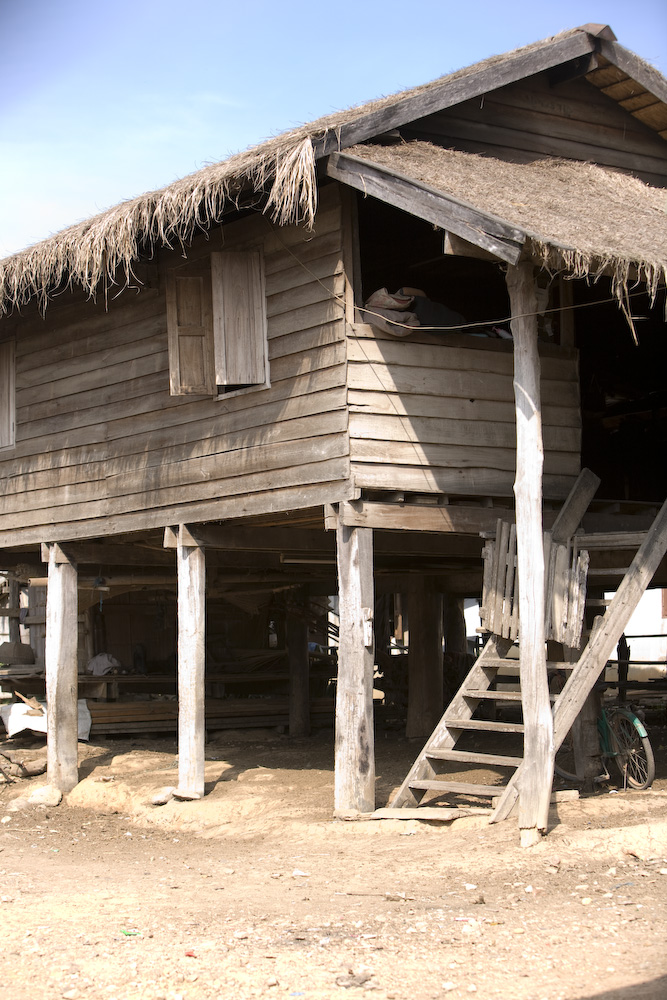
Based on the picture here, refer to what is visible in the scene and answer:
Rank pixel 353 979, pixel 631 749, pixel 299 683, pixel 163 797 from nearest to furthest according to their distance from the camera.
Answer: pixel 353 979 < pixel 631 749 < pixel 163 797 < pixel 299 683

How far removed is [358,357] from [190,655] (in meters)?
3.61

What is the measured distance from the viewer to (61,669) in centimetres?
1197

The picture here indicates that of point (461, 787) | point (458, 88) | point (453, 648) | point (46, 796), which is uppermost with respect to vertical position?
point (458, 88)

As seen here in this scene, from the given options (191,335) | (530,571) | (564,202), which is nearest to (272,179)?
(191,335)

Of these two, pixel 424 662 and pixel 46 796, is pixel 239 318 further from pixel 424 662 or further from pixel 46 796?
pixel 424 662

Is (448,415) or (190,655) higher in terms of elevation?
(448,415)

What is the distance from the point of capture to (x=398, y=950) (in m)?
5.21

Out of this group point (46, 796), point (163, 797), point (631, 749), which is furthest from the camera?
point (46, 796)

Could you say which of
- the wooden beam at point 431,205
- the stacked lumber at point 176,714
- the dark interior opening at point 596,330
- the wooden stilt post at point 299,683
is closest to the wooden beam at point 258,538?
the dark interior opening at point 596,330

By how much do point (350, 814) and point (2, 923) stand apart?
3.03 metres

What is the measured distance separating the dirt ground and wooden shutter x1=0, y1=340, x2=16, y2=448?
4581 mm

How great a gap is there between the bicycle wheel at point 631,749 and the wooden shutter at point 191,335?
477 cm

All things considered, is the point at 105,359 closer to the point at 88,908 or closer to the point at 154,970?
the point at 88,908

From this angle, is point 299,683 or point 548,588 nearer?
point 548,588
